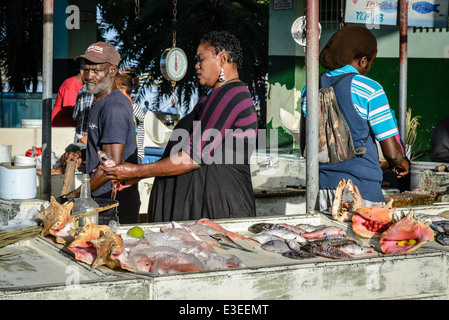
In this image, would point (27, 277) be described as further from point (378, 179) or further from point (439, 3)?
point (439, 3)

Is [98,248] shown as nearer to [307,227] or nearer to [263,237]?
[263,237]

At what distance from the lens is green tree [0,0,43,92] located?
1402 centimetres

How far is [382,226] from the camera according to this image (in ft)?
10.4

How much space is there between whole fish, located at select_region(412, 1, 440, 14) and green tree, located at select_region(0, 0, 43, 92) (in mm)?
8966

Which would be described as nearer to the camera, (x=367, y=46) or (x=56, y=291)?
(x=56, y=291)

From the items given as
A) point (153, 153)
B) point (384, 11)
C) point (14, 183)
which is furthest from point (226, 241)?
point (384, 11)

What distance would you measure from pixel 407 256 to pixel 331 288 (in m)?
0.39

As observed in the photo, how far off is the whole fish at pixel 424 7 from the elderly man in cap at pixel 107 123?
5.95 meters

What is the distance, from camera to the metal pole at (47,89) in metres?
3.59

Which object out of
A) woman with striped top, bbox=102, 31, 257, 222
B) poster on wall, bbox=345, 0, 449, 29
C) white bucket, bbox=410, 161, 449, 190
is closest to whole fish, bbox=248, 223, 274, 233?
woman with striped top, bbox=102, 31, 257, 222

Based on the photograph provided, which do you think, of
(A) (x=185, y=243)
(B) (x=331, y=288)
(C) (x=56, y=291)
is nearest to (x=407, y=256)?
(B) (x=331, y=288)

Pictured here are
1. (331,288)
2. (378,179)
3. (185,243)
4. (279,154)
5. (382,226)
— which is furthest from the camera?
(279,154)

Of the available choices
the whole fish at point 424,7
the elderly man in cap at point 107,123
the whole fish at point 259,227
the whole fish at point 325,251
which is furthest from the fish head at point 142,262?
the whole fish at point 424,7
